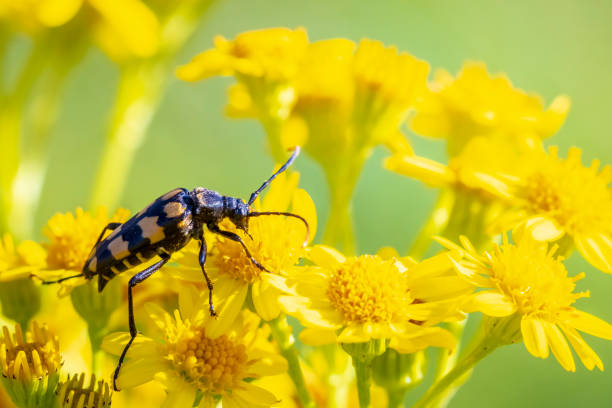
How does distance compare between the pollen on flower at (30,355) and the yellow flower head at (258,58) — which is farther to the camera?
the yellow flower head at (258,58)

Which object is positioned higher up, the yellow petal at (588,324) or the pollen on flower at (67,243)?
the pollen on flower at (67,243)

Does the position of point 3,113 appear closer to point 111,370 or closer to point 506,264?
point 111,370

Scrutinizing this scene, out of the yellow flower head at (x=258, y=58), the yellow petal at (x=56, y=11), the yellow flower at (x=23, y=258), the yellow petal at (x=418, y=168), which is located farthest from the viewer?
the yellow petal at (x=56, y=11)

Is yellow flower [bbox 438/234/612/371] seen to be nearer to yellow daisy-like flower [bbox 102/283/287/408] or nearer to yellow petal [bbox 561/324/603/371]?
yellow petal [bbox 561/324/603/371]

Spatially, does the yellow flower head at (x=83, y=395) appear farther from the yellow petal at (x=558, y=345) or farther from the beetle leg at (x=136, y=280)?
the yellow petal at (x=558, y=345)

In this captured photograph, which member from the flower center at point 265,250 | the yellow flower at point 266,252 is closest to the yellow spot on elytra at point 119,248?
the yellow flower at point 266,252

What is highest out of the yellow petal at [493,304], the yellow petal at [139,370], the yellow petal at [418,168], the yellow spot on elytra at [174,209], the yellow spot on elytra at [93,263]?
the yellow petal at [418,168]

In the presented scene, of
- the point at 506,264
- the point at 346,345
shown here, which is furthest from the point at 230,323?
the point at 506,264

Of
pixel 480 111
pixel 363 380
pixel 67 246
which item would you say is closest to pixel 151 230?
pixel 67 246
